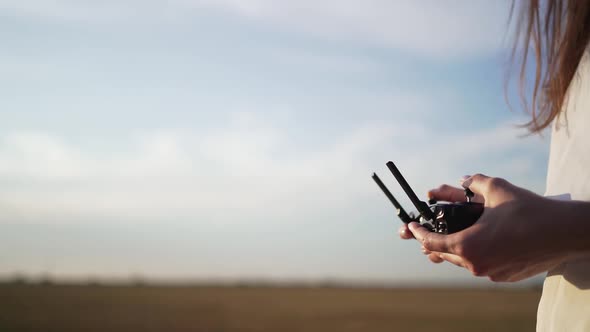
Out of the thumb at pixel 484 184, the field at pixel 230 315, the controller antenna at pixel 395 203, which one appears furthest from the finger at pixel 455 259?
the field at pixel 230 315

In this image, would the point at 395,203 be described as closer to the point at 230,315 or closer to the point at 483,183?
the point at 483,183

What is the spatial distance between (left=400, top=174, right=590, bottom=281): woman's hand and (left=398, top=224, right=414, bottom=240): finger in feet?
1.90

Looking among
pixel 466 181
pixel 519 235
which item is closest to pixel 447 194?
pixel 466 181

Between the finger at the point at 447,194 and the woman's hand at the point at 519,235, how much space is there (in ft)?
2.34

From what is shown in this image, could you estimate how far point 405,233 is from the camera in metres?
2.20

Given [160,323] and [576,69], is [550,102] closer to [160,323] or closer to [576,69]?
[576,69]

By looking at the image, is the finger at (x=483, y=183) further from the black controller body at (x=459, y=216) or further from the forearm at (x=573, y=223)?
the forearm at (x=573, y=223)

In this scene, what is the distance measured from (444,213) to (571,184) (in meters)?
0.42

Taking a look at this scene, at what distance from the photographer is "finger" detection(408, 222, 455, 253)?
1574mm

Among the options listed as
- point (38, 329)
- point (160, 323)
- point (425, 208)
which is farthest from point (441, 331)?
point (425, 208)

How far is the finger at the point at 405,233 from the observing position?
7.13ft

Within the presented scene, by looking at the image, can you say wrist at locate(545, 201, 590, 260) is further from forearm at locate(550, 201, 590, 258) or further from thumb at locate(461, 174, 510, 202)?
thumb at locate(461, 174, 510, 202)

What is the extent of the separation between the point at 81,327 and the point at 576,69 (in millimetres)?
15595

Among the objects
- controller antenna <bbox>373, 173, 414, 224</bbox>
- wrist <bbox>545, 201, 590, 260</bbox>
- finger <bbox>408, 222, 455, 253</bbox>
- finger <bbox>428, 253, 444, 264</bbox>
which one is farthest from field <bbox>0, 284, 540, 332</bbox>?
wrist <bbox>545, 201, 590, 260</bbox>
